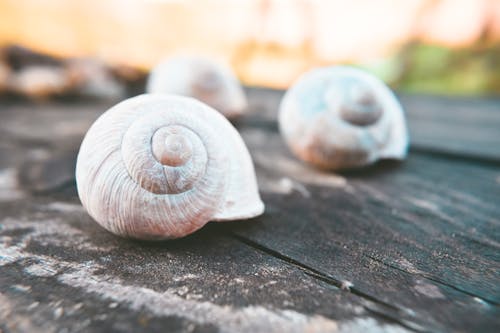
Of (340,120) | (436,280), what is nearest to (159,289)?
(436,280)

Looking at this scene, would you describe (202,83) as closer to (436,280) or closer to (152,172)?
(152,172)

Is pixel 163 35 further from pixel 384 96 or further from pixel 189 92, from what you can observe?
pixel 384 96

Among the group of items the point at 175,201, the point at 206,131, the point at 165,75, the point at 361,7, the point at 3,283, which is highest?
the point at 361,7

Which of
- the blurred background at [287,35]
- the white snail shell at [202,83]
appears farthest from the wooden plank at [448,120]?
the blurred background at [287,35]

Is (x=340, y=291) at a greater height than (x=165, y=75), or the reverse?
(x=165, y=75)

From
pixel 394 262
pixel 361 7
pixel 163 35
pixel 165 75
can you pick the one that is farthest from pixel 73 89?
pixel 361 7

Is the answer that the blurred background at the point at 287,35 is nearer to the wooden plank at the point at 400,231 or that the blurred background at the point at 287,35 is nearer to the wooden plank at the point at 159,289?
the wooden plank at the point at 400,231
